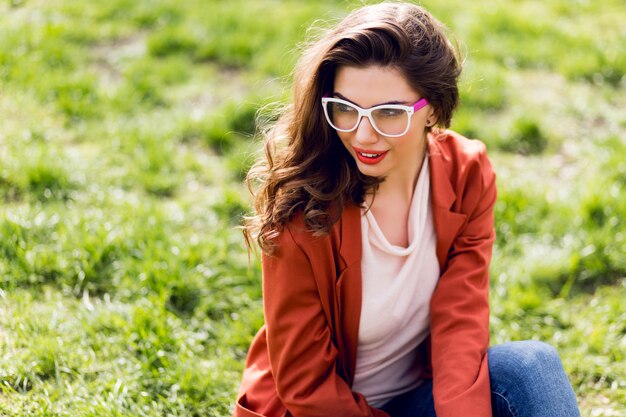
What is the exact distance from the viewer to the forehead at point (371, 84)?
7.42 feet

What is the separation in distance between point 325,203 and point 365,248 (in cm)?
21

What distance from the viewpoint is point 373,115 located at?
2.28 m

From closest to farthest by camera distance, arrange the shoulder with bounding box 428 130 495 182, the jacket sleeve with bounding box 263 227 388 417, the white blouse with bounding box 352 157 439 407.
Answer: the jacket sleeve with bounding box 263 227 388 417 → the white blouse with bounding box 352 157 439 407 → the shoulder with bounding box 428 130 495 182

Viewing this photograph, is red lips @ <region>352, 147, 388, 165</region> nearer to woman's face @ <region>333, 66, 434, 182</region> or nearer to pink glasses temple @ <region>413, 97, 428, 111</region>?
woman's face @ <region>333, 66, 434, 182</region>

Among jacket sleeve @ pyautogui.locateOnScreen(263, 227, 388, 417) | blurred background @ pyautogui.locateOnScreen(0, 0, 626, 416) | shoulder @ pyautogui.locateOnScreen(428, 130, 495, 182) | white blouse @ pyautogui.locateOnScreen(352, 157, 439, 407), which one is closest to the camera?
jacket sleeve @ pyautogui.locateOnScreen(263, 227, 388, 417)

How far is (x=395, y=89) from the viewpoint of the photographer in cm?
229

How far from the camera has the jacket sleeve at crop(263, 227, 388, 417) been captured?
2.36 meters

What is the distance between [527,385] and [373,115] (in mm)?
887

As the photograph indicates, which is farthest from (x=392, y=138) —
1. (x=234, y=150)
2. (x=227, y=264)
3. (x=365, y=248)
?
(x=234, y=150)

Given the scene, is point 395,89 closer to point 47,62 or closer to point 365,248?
point 365,248

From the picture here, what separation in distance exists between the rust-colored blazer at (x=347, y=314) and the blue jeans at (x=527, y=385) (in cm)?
5

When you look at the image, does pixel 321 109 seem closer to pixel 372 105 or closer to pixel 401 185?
pixel 372 105

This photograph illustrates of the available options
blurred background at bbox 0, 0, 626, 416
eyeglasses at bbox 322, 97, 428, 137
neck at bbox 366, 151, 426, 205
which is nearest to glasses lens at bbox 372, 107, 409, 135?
eyeglasses at bbox 322, 97, 428, 137

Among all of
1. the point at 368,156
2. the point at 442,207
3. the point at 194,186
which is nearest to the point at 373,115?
the point at 368,156
